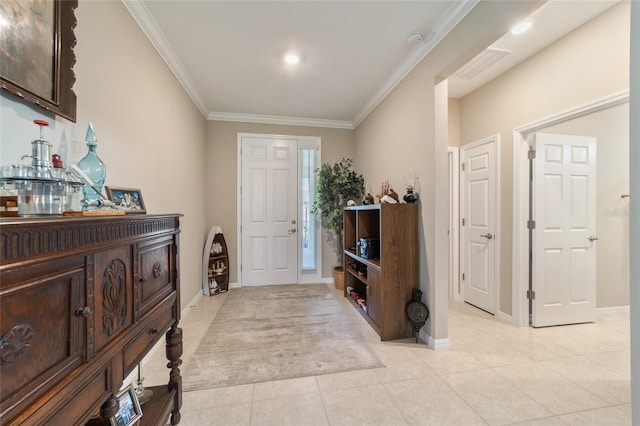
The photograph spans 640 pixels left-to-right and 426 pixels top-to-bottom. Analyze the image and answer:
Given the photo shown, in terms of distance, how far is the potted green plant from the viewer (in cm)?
386

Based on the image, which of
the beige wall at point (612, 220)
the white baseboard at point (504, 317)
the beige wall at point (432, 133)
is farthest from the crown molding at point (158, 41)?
the beige wall at point (612, 220)

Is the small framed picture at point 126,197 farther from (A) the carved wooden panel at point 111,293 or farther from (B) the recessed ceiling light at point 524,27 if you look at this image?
(B) the recessed ceiling light at point 524,27

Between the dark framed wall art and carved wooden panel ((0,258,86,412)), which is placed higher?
the dark framed wall art

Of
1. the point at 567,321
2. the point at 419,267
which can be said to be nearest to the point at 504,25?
the point at 419,267

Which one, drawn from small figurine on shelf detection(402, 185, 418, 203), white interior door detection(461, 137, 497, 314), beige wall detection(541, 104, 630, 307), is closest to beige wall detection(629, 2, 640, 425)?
small figurine on shelf detection(402, 185, 418, 203)

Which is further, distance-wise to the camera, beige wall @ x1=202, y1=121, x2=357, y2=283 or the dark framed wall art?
beige wall @ x1=202, y1=121, x2=357, y2=283

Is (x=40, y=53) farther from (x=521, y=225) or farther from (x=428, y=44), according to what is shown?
(x=521, y=225)

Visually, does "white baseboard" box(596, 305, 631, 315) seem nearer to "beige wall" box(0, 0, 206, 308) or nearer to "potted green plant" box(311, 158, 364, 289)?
"potted green plant" box(311, 158, 364, 289)

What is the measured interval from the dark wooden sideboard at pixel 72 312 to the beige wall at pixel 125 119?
63cm

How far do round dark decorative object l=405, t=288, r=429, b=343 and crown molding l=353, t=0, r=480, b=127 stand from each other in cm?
216

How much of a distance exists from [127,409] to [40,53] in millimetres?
1592

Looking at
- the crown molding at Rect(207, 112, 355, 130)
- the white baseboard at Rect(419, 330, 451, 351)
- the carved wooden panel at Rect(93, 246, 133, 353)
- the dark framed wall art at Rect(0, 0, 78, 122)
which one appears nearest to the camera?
the carved wooden panel at Rect(93, 246, 133, 353)

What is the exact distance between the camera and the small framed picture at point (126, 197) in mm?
1516

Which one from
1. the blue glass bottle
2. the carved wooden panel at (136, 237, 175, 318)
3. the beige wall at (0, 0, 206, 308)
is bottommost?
the carved wooden panel at (136, 237, 175, 318)
